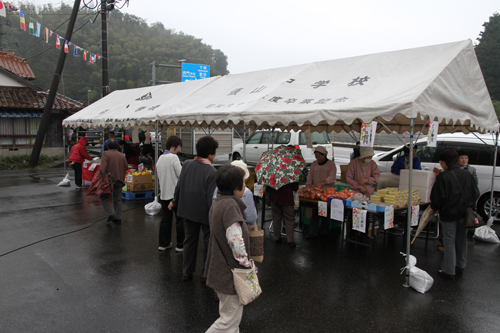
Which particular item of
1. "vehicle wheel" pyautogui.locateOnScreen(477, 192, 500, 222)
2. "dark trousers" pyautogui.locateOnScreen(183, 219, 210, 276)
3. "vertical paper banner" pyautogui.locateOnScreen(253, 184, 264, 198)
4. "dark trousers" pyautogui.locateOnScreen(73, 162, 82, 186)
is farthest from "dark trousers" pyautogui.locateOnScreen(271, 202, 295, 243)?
"dark trousers" pyautogui.locateOnScreen(73, 162, 82, 186)

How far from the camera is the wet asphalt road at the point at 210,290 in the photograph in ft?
11.7

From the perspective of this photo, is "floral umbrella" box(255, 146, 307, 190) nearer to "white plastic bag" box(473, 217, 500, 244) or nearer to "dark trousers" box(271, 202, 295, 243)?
"dark trousers" box(271, 202, 295, 243)

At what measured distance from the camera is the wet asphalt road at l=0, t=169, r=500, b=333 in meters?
3.56

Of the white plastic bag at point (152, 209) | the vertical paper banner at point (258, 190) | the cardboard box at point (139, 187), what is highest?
the vertical paper banner at point (258, 190)

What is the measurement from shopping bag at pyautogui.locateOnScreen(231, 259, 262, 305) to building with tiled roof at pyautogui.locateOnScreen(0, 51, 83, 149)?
60.2 ft

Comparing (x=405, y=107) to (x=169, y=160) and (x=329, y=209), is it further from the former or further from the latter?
(x=169, y=160)

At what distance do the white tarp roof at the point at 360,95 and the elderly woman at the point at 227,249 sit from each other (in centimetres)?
249

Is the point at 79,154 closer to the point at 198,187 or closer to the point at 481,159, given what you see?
the point at 198,187

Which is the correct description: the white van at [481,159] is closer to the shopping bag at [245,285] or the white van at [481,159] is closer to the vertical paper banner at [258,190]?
the vertical paper banner at [258,190]

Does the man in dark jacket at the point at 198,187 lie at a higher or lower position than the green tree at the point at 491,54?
lower

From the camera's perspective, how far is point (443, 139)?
26.9 ft

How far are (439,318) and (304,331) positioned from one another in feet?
4.99

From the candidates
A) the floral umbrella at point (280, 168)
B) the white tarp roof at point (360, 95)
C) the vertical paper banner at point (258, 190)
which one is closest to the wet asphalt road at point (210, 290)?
the vertical paper banner at point (258, 190)

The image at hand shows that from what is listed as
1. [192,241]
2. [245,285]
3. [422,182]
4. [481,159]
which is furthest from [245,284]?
[481,159]
